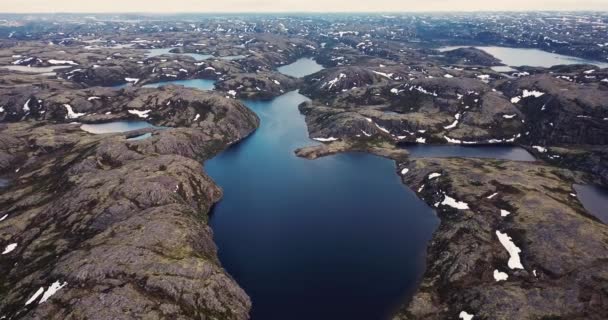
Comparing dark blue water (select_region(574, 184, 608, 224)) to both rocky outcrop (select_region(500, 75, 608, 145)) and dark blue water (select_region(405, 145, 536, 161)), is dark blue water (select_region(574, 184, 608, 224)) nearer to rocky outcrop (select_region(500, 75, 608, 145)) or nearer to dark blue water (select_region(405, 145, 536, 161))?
dark blue water (select_region(405, 145, 536, 161))

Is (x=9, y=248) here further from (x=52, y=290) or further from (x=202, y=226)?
(x=202, y=226)

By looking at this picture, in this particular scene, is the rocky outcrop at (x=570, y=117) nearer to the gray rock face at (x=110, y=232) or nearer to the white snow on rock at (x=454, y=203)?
the white snow on rock at (x=454, y=203)

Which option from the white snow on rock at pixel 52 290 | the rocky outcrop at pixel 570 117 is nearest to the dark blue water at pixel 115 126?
the white snow on rock at pixel 52 290

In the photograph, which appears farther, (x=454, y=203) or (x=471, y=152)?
(x=471, y=152)

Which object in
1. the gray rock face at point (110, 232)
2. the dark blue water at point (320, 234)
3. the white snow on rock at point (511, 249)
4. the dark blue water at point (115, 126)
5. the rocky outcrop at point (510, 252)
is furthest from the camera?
the dark blue water at point (115, 126)

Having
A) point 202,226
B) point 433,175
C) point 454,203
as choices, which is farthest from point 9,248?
point 433,175

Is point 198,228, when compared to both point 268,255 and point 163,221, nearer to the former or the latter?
point 163,221

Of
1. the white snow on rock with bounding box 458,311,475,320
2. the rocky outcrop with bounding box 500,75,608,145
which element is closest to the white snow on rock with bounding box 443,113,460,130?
the rocky outcrop with bounding box 500,75,608,145
